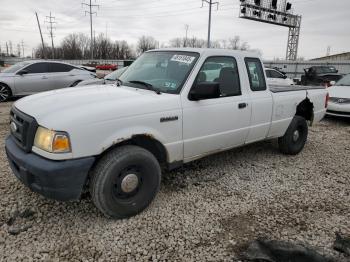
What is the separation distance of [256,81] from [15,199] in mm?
3621

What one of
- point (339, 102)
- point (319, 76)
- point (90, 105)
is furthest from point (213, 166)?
point (319, 76)

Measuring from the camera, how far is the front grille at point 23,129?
9.75ft

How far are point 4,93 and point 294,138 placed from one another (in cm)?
991

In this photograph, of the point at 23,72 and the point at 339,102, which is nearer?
the point at 339,102

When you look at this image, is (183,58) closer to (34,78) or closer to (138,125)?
(138,125)

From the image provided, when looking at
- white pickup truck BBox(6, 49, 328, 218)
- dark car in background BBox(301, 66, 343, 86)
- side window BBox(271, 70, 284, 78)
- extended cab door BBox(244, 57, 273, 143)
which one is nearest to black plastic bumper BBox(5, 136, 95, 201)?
white pickup truck BBox(6, 49, 328, 218)

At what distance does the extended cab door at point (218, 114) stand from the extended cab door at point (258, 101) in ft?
0.52

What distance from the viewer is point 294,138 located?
5.71 metres

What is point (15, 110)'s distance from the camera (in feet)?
11.2

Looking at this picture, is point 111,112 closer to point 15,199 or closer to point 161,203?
point 161,203

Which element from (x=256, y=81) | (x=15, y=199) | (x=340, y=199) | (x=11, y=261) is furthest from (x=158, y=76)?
(x=340, y=199)

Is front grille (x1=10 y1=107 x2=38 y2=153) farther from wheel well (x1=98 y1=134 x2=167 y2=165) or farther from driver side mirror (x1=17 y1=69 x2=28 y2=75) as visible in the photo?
driver side mirror (x1=17 y1=69 x2=28 y2=75)

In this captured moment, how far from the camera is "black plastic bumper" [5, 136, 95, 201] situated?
2803mm

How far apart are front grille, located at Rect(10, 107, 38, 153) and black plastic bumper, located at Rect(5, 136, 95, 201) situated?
116 millimetres
